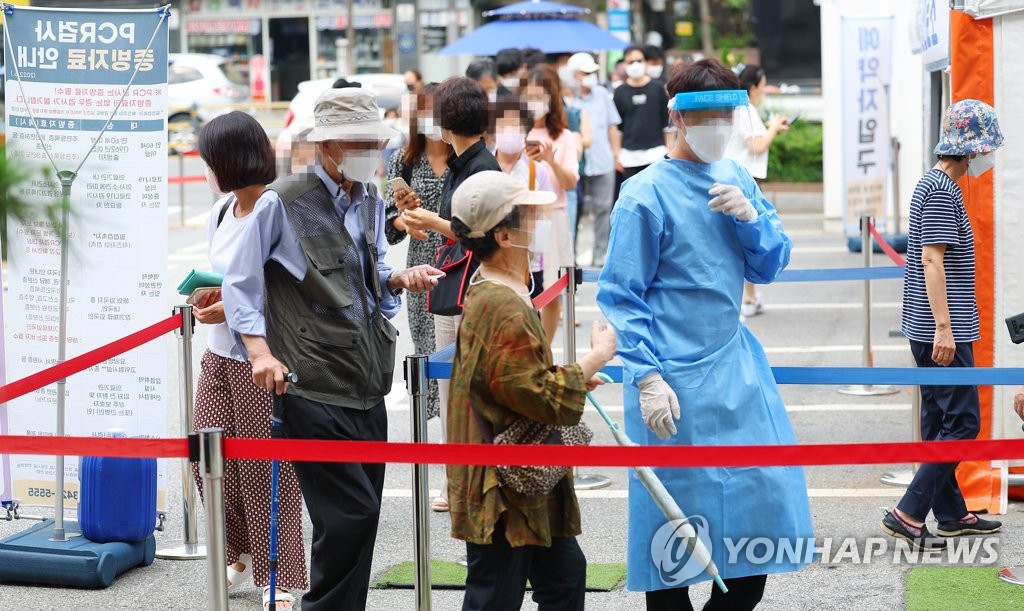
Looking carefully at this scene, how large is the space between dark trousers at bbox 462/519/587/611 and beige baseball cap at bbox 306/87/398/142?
1383 mm

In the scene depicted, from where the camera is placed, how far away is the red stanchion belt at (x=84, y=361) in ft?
15.1

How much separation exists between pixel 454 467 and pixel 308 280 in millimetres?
898

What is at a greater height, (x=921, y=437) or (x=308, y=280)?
(x=308, y=280)

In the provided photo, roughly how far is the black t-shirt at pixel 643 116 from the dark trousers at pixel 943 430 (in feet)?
27.8

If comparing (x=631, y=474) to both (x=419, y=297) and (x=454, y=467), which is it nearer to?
(x=454, y=467)

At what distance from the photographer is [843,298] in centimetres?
1290

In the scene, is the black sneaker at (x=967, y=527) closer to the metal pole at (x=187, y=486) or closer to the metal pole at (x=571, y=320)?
the metal pole at (x=571, y=320)

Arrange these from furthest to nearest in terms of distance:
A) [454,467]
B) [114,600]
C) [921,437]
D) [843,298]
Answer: [843,298], [921,437], [114,600], [454,467]

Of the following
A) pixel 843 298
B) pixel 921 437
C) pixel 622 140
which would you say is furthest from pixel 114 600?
pixel 622 140

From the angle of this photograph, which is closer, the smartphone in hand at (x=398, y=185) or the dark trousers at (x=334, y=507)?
the dark trousers at (x=334, y=507)

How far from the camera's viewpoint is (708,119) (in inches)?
160

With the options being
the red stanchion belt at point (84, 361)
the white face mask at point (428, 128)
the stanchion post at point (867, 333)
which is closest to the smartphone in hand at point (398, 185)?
the white face mask at point (428, 128)

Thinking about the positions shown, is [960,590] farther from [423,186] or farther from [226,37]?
[226,37]

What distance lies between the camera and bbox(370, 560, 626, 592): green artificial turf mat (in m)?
5.44
